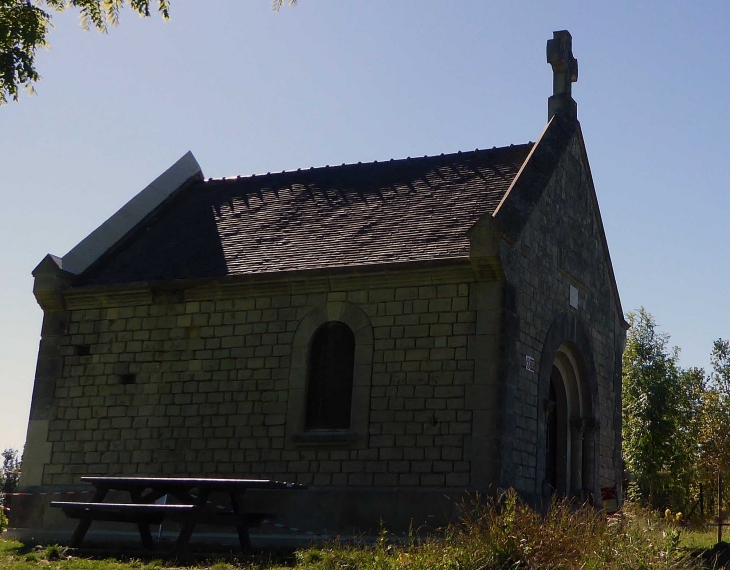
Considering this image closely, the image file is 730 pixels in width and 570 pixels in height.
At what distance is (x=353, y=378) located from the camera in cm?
1524

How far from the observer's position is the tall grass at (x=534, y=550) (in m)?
9.80

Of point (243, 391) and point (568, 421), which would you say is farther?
point (568, 421)

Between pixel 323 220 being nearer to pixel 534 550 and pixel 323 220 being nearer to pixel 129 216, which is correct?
pixel 129 216

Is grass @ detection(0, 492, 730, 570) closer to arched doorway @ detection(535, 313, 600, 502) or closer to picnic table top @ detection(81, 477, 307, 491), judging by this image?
picnic table top @ detection(81, 477, 307, 491)

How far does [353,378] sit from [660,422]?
28.3 m

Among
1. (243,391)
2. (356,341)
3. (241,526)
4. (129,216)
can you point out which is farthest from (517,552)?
(129,216)

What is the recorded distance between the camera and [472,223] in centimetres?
1573

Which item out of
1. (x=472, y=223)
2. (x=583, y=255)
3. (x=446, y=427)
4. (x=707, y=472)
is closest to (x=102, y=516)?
(x=446, y=427)

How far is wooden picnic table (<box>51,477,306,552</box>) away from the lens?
39.0 ft

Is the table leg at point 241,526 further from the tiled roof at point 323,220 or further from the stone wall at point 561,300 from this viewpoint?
the tiled roof at point 323,220

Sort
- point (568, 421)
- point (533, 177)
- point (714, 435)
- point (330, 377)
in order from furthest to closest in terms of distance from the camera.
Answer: point (714, 435) → point (568, 421) → point (533, 177) → point (330, 377)

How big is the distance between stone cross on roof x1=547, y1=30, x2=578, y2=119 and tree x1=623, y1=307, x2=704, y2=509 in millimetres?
22433

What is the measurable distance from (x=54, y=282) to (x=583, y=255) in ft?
33.6

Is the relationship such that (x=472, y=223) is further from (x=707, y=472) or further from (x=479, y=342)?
(x=707, y=472)
